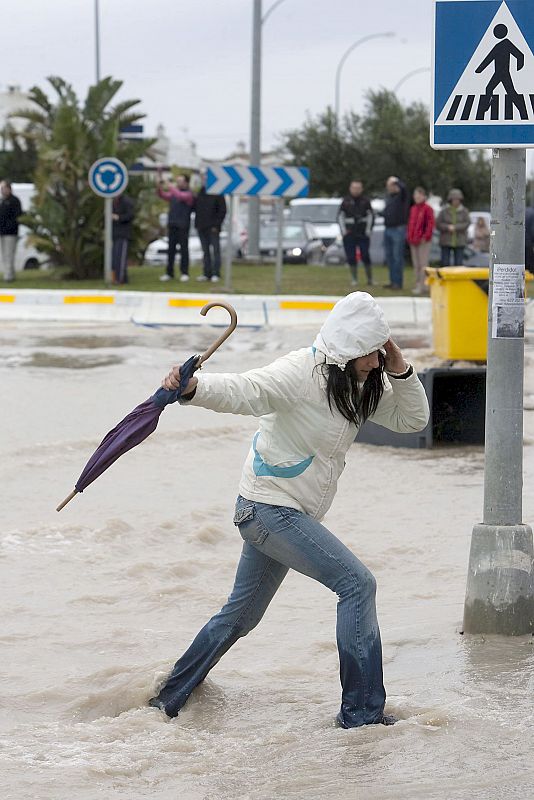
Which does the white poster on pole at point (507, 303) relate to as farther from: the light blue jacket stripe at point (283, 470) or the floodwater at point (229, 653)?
the light blue jacket stripe at point (283, 470)

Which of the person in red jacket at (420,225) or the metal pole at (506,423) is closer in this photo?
the metal pole at (506,423)

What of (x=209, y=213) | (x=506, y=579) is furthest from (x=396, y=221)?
(x=506, y=579)

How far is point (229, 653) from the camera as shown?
626 centimetres

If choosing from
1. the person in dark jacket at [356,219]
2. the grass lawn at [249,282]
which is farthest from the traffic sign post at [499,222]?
the person in dark jacket at [356,219]

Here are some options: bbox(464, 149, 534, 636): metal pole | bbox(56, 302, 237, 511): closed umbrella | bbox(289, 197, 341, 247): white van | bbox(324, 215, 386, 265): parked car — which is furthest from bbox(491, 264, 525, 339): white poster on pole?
bbox(289, 197, 341, 247): white van

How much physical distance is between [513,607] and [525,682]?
20.7 inches

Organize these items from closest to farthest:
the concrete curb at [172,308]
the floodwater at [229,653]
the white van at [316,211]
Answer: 1. the floodwater at [229,653]
2. the concrete curb at [172,308]
3. the white van at [316,211]

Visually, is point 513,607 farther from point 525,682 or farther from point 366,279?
point 366,279

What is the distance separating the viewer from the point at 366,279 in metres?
25.4

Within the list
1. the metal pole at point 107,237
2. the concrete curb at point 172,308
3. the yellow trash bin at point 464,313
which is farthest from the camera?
the metal pole at point 107,237

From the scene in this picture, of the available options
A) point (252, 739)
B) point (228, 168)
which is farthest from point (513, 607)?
point (228, 168)

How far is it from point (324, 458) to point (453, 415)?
246 inches

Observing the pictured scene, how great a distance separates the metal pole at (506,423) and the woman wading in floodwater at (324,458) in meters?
1.03

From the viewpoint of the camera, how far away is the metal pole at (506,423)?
5.88 meters
